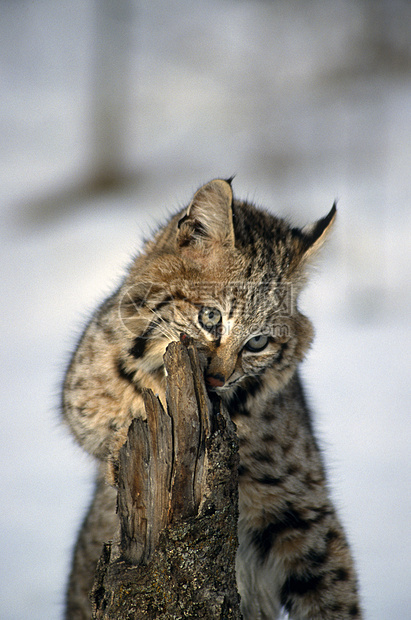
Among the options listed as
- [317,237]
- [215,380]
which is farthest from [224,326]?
[317,237]

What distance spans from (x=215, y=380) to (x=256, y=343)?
269 millimetres

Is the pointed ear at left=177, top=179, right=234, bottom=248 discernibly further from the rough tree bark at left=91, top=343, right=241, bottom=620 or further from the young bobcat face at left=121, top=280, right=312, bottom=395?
the rough tree bark at left=91, top=343, right=241, bottom=620

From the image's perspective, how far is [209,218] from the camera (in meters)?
1.68

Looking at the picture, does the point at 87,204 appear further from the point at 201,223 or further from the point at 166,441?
the point at 166,441

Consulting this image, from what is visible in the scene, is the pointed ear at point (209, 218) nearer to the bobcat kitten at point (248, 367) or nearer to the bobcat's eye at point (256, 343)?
the bobcat kitten at point (248, 367)

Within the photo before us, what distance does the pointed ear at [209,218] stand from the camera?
1615 millimetres

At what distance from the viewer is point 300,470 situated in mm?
1915

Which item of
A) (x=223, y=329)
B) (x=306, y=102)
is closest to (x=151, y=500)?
(x=223, y=329)

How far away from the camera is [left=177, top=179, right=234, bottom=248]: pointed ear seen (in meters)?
1.62

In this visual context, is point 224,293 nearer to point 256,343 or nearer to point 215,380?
point 256,343

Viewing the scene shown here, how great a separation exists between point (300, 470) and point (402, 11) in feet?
5.34

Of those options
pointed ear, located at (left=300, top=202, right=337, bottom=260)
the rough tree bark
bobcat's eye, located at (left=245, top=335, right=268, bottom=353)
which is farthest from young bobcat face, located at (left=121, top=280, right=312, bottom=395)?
the rough tree bark

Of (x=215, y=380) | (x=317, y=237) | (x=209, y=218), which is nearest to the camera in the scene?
(x=215, y=380)

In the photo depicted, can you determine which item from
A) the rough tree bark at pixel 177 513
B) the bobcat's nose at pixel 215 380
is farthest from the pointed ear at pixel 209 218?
the rough tree bark at pixel 177 513
